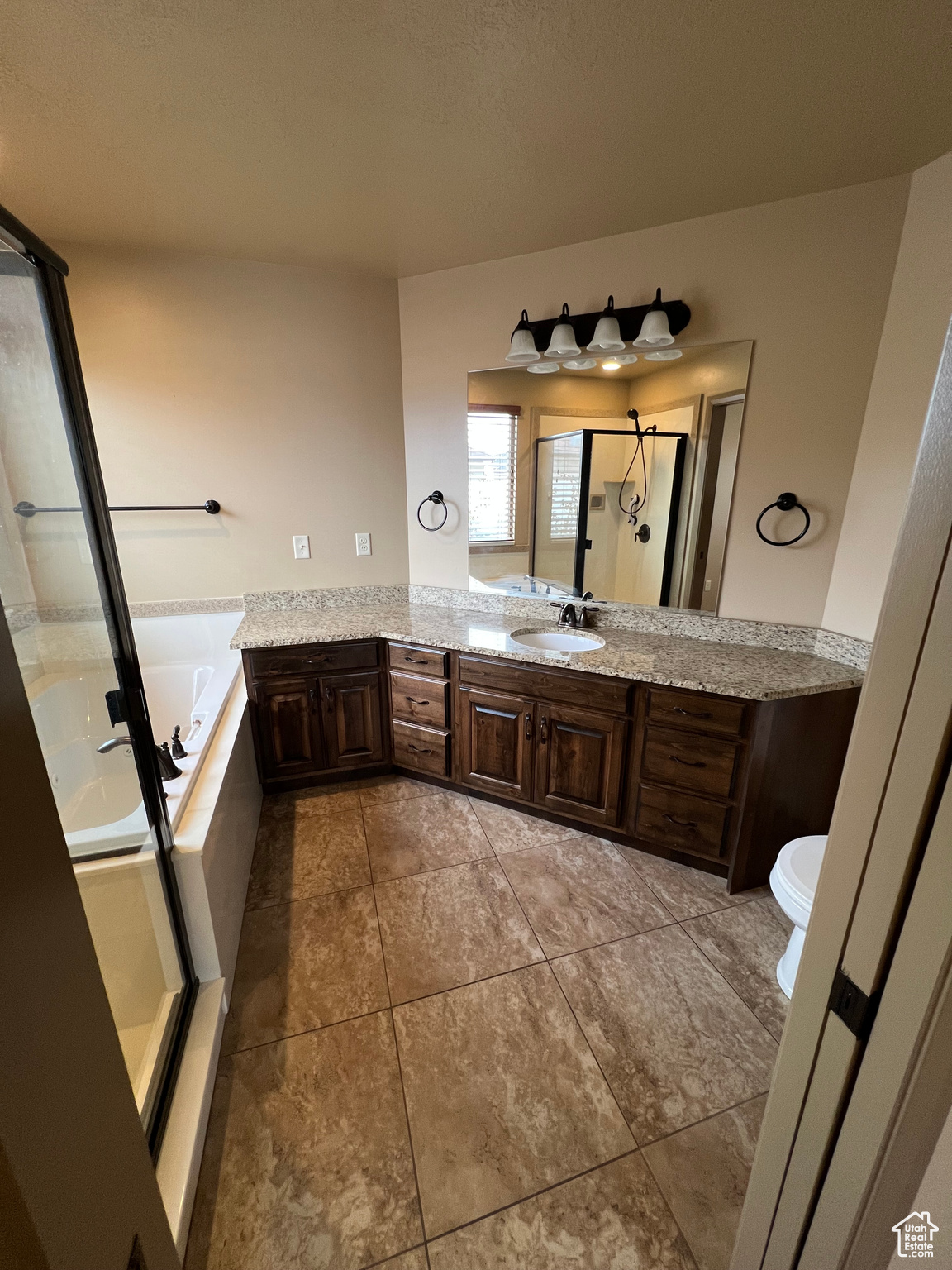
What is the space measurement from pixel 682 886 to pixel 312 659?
1866mm

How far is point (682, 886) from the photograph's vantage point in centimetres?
198

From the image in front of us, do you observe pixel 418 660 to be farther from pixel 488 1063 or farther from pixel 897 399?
pixel 897 399

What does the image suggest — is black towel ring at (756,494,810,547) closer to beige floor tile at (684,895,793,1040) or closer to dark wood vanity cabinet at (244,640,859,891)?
dark wood vanity cabinet at (244,640,859,891)

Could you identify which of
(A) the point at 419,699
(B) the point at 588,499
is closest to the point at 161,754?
(A) the point at 419,699

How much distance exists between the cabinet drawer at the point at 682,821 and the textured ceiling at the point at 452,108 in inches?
85.8

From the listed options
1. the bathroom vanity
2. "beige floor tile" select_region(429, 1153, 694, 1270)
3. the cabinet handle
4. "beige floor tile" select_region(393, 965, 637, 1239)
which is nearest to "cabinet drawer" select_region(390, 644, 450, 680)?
the bathroom vanity

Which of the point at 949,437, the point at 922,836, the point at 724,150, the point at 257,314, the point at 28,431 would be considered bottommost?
the point at 922,836

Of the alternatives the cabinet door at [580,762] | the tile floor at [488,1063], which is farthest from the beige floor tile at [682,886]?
the cabinet door at [580,762]

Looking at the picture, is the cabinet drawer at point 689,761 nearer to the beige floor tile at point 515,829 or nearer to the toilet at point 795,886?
the toilet at point 795,886

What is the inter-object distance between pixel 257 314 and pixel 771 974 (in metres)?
3.45

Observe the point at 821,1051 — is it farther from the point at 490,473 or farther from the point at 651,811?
the point at 490,473

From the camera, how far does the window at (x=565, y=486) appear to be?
2391 millimetres

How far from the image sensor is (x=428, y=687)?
240 centimetres

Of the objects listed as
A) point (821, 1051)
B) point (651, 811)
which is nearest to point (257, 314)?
point (651, 811)
